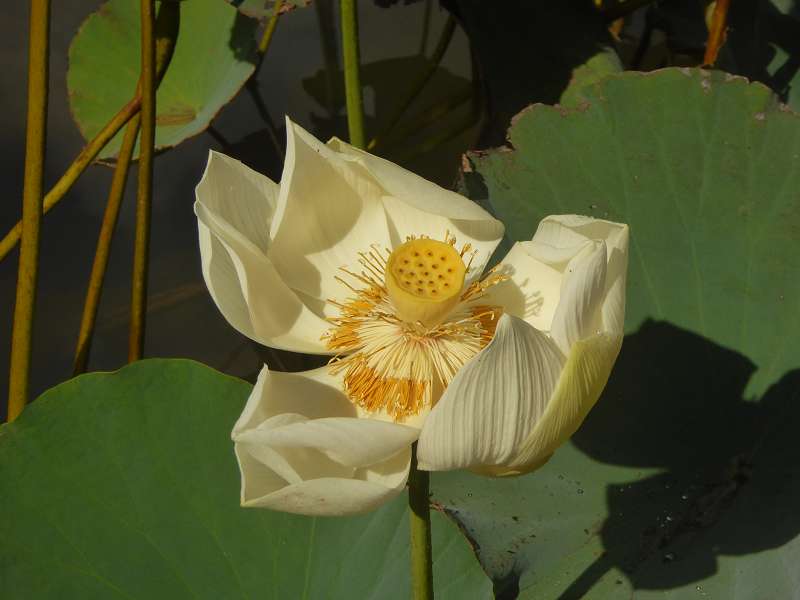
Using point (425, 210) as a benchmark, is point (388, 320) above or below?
below

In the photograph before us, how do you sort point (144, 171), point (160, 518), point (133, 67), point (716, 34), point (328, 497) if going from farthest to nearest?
1. point (133, 67)
2. point (716, 34)
3. point (144, 171)
4. point (160, 518)
5. point (328, 497)

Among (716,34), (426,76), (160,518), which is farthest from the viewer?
(426,76)

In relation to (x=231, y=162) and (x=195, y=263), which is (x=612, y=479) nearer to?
(x=231, y=162)

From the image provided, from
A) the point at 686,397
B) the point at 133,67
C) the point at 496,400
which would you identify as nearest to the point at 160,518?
A: the point at 496,400

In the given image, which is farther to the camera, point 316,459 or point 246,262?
point 246,262

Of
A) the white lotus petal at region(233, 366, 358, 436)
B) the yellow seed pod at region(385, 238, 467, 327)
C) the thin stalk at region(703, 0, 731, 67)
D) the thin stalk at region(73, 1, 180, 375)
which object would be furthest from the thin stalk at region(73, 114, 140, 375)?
the thin stalk at region(703, 0, 731, 67)

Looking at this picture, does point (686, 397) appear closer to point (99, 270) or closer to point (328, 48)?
point (99, 270)

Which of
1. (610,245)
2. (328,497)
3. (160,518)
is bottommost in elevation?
(160,518)

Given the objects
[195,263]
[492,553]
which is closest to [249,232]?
[492,553]
